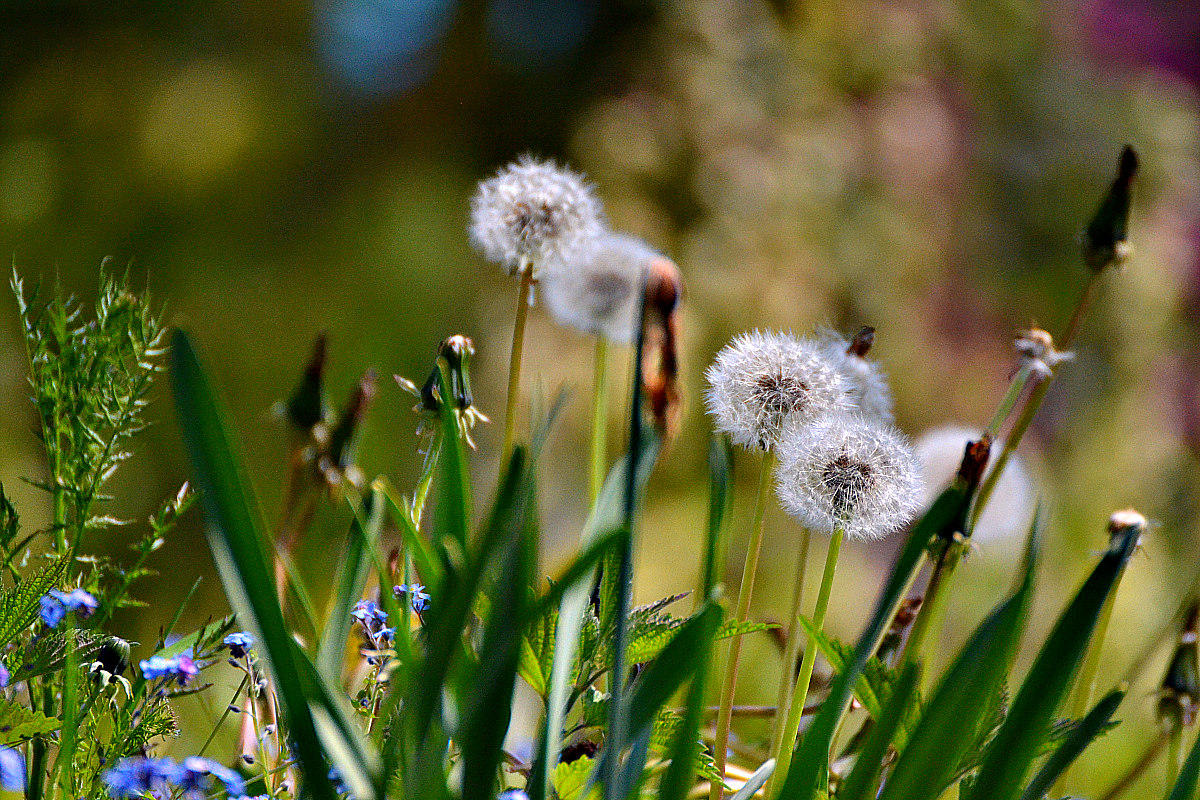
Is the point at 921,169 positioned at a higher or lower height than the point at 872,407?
higher

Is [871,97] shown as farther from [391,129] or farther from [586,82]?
[391,129]

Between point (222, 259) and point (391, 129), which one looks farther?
point (391, 129)

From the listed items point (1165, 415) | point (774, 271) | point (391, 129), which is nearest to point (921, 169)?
point (774, 271)

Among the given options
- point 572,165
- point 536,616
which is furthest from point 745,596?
point 572,165

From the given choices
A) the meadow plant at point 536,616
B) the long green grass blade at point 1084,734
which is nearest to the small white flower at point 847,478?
the meadow plant at point 536,616

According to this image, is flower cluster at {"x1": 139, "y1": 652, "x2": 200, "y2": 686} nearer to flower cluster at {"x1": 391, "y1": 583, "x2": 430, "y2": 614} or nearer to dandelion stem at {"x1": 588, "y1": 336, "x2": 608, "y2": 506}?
flower cluster at {"x1": 391, "y1": 583, "x2": 430, "y2": 614}

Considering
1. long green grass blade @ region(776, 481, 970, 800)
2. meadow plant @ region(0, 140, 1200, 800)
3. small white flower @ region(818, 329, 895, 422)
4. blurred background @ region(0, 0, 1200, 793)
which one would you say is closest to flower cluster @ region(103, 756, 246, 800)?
meadow plant @ region(0, 140, 1200, 800)
